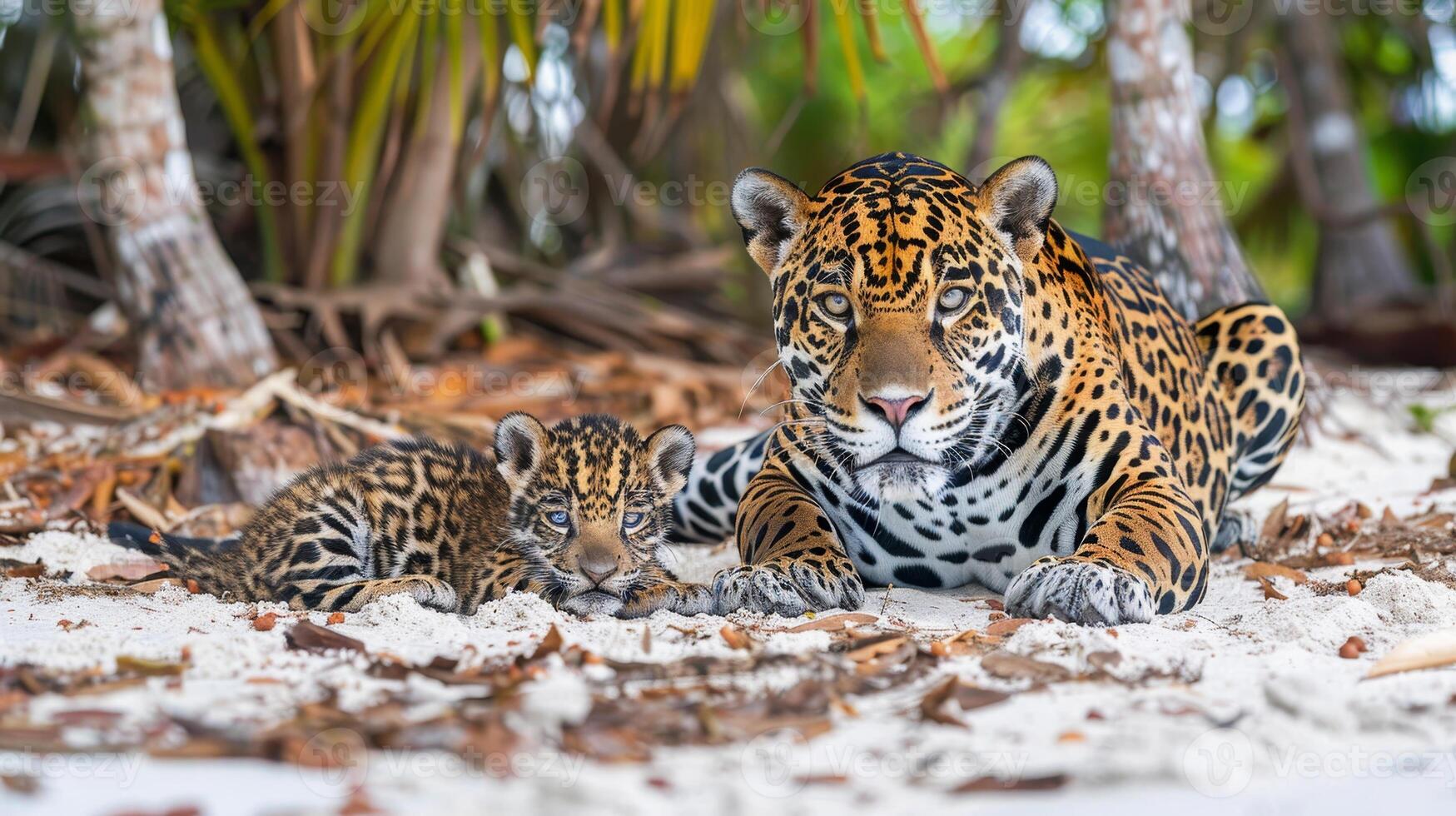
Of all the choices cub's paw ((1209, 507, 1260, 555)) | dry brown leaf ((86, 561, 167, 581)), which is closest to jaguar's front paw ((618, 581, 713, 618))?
dry brown leaf ((86, 561, 167, 581))

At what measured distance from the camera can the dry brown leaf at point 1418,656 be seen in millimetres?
3206

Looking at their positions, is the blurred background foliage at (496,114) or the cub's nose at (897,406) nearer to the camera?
the cub's nose at (897,406)

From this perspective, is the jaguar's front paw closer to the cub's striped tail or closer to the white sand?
the white sand

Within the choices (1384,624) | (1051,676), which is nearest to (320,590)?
(1051,676)

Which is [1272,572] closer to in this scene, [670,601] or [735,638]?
[670,601]

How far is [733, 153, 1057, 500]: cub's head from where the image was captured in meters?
3.96

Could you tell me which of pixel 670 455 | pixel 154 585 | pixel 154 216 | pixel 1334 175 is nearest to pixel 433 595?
pixel 670 455

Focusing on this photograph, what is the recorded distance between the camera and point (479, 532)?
4.69 meters

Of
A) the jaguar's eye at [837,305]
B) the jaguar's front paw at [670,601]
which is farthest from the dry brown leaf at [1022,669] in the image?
the jaguar's eye at [837,305]

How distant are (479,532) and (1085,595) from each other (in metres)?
1.97

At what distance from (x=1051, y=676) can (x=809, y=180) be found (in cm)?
1241

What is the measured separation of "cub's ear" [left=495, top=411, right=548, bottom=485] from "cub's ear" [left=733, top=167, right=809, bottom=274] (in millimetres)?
867

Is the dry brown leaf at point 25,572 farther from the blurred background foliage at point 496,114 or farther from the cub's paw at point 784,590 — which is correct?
the blurred background foliage at point 496,114

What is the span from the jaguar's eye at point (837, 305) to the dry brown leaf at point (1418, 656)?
168 cm
